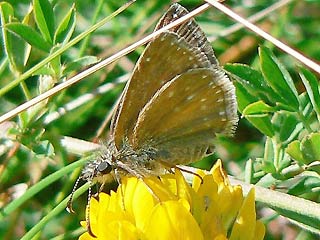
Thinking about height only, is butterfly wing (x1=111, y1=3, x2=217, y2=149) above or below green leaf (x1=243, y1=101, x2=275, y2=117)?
above

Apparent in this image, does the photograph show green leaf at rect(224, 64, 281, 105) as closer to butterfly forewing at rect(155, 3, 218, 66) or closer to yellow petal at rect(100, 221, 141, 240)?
butterfly forewing at rect(155, 3, 218, 66)

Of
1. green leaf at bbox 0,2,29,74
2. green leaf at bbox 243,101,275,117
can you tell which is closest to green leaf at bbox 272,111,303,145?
green leaf at bbox 243,101,275,117

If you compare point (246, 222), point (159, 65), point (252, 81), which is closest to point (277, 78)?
point (252, 81)

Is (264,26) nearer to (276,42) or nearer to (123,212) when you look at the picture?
(276,42)

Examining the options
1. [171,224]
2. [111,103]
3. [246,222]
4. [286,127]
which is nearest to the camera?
[171,224]

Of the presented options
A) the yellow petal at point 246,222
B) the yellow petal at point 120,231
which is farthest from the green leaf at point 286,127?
the yellow petal at point 120,231

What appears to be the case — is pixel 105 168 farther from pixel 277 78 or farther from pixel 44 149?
pixel 277 78
